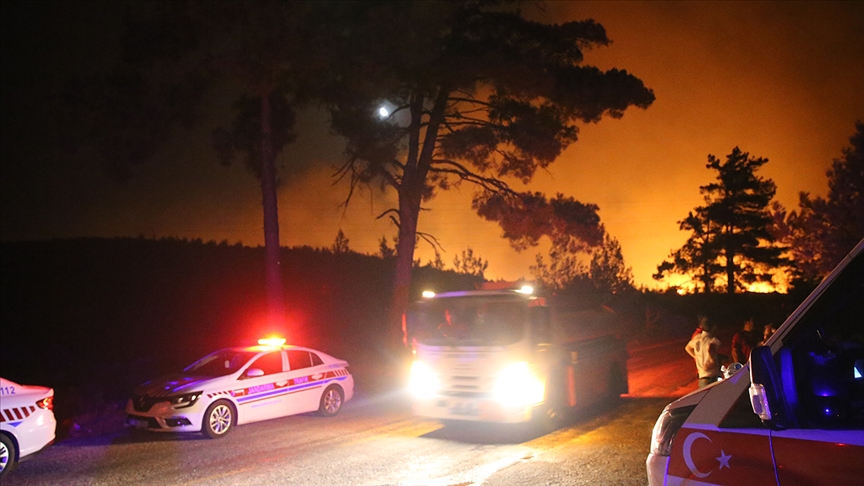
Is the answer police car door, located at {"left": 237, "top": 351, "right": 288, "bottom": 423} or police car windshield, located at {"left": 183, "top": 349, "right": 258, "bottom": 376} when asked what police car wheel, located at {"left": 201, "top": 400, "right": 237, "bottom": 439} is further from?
police car windshield, located at {"left": 183, "top": 349, "right": 258, "bottom": 376}

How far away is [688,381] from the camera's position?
56.4ft

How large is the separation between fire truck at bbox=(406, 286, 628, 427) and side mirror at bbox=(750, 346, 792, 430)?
7.73m

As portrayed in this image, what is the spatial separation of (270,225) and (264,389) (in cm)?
770

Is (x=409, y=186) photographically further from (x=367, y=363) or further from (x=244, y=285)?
(x=244, y=285)

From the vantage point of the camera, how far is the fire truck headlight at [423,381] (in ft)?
37.7

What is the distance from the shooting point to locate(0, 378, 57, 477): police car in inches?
343

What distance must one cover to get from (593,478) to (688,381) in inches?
406

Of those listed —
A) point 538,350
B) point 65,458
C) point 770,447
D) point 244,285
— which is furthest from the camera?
point 244,285

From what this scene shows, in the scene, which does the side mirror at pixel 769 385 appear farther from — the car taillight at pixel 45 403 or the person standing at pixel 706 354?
the car taillight at pixel 45 403

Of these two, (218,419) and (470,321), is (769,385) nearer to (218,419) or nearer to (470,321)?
(470,321)

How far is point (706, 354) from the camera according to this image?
34.1 ft

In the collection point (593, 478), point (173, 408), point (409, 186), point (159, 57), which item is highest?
point (159, 57)

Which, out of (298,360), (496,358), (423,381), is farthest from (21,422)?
(496,358)

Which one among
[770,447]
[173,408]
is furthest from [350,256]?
[770,447]
